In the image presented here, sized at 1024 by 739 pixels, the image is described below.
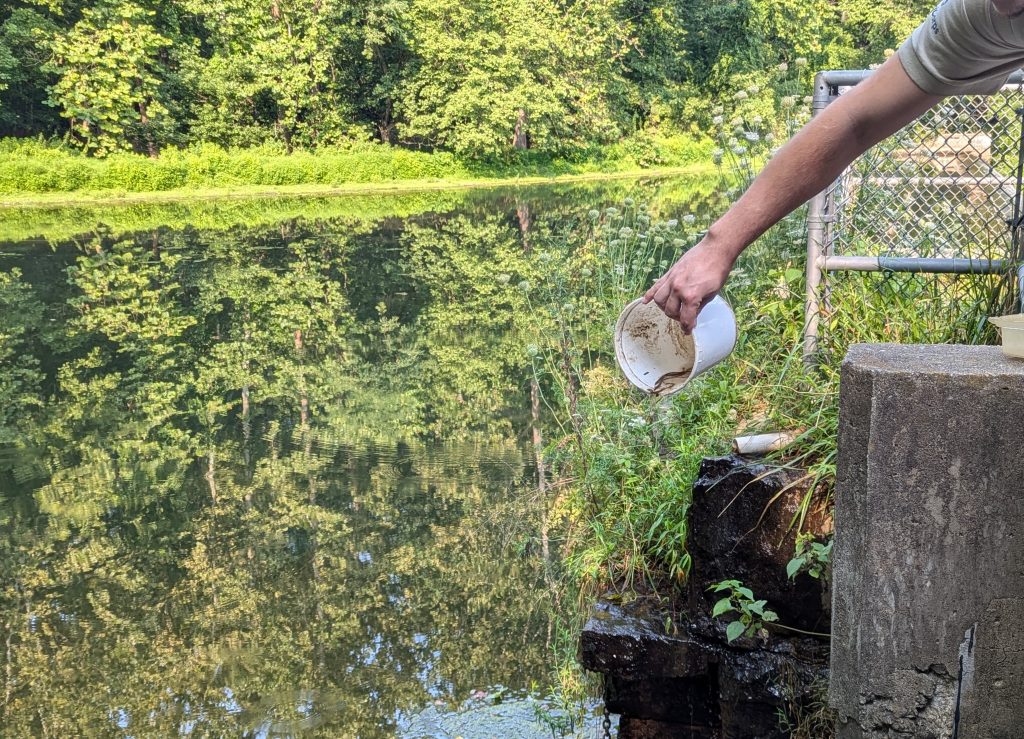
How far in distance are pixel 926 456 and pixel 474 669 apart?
2229 millimetres

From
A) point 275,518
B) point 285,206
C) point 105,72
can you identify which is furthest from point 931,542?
point 105,72

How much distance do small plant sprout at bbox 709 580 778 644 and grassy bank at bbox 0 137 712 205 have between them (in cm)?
2362

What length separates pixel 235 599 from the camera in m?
4.24

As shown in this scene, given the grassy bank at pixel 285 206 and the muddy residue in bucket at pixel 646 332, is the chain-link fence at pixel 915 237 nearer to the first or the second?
the muddy residue in bucket at pixel 646 332

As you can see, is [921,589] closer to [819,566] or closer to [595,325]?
[819,566]

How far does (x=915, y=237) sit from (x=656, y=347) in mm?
1390

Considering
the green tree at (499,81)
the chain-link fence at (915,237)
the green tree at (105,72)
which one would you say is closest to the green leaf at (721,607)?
the chain-link fence at (915,237)

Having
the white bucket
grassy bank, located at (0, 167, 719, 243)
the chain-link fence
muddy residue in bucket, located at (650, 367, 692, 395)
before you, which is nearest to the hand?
the white bucket

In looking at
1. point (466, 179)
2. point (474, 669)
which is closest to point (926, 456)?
point (474, 669)

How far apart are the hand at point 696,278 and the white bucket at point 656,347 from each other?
82cm

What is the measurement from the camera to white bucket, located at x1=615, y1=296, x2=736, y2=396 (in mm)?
2588

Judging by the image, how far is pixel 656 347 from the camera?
279cm

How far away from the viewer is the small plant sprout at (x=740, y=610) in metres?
2.77

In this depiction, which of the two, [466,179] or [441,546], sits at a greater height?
[466,179]
